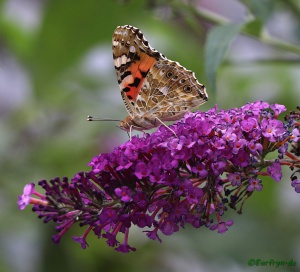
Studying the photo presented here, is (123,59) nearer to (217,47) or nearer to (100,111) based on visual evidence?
(217,47)

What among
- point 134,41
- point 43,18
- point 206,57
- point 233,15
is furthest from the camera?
point 233,15

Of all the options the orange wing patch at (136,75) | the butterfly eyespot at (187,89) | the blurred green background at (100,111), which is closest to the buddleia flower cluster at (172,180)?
the butterfly eyespot at (187,89)

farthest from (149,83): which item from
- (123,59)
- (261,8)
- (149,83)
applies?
(261,8)

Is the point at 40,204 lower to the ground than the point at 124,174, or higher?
lower

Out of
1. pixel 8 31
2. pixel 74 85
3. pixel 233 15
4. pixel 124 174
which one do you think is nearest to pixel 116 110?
pixel 74 85

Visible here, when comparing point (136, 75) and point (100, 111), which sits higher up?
point (100, 111)

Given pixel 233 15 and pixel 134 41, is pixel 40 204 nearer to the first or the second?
pixel 134 41

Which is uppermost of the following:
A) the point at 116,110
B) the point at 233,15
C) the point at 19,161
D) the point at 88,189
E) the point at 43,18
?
the point at 233,15

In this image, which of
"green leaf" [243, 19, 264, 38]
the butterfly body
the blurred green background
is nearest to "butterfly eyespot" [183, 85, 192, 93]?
the butterfly body
